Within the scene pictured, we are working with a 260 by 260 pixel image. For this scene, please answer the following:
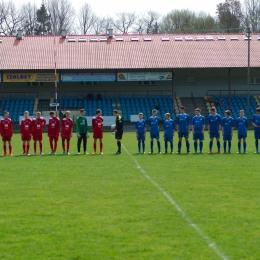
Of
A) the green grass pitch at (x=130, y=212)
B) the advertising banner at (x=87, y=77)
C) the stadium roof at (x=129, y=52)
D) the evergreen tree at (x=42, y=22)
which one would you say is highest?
the evergreen tree at (x=42, y=22)

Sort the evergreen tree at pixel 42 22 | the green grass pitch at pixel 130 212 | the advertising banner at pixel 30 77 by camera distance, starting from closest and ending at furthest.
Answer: the green grass pitch at pixel 130 212
the advertising banner at pixel 30 77
the evergreen tree at pixel 42 22

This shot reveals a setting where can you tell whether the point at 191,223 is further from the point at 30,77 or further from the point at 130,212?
the point at 30,77

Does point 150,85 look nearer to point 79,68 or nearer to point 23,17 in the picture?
point 79,68

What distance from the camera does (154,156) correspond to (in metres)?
22.1

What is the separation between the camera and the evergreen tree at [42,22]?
3549 inches

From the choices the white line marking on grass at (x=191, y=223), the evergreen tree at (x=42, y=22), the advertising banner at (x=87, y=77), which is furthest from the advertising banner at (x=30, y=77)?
the evergreen tree at (x=42, y=22)

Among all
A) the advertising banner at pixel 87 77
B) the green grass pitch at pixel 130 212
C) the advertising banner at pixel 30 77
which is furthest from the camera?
the advertising banner at pixel 87 77

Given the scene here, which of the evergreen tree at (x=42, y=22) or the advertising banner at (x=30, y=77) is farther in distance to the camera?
the evergreen tree at (x=42, y=22)

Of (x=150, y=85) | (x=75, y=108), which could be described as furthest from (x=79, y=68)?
(x=150, y=85)

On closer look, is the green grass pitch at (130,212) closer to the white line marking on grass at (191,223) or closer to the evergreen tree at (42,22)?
the white line marking on grass at (191,223)

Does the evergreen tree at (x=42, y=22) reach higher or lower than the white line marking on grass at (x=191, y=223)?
higher

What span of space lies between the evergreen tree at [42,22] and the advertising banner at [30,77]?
134 feet

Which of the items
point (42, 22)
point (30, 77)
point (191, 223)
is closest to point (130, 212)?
point (191, 223)

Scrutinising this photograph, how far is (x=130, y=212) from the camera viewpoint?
10328mm
